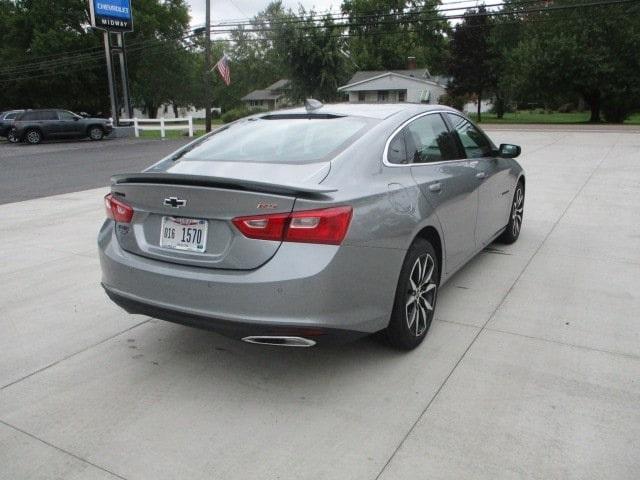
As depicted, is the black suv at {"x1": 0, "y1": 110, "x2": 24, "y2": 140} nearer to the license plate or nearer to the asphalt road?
the asphalt road

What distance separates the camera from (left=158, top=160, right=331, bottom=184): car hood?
296cm

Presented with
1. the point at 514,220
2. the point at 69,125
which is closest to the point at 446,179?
the point at 514,220

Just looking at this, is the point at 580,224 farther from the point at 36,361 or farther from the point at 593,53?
the point at 593,53

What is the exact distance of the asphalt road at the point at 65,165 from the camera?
11.6 m

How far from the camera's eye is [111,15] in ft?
93.5

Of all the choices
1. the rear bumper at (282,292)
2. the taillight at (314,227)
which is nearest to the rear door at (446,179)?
the rear bumper at (282,292)

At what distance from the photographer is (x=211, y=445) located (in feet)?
8.68

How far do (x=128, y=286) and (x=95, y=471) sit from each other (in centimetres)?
106

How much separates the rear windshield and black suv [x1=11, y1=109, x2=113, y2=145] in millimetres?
26046

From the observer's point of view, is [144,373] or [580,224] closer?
[144,373]

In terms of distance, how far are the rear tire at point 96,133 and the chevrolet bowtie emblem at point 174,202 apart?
27371 millimetres

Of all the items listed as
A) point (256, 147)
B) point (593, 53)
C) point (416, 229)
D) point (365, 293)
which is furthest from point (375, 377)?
point (593, 53)

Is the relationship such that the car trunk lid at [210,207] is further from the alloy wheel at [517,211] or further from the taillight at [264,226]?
the alloy wheel at [517,211]

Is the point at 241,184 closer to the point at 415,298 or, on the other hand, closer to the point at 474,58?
the point at 415,298
